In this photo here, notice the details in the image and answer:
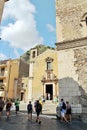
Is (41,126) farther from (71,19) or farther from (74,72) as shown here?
(71,19)

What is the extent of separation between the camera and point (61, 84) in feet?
41.9

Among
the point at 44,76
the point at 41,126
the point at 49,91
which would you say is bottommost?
the point at 41,126

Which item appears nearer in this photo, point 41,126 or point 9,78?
point 41,126

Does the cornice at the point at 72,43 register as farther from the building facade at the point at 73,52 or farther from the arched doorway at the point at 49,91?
the arched doorway at the point at 49,91

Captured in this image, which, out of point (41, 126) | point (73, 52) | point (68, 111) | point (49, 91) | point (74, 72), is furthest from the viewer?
point (49, 91)

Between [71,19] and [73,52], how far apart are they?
216 centimetres

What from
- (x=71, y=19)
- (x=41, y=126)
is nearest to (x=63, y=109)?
(x=41, y=126)

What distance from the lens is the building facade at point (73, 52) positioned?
12.1m

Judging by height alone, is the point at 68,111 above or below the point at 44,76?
below

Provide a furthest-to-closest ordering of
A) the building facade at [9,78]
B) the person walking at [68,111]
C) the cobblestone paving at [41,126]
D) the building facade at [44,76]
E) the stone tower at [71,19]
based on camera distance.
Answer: the building facade at [9,78], the building facade at [44,76], the stone tower at [71,19], the person walking at [68,111], the cobblestone paving at [41,126]

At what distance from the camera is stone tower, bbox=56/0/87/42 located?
1282 cm

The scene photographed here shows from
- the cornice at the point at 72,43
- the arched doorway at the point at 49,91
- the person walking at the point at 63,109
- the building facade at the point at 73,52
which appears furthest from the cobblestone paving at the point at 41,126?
the arched doorway at the point at 49,91

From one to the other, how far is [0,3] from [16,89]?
27.8 metres

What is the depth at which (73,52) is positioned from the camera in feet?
42.0
